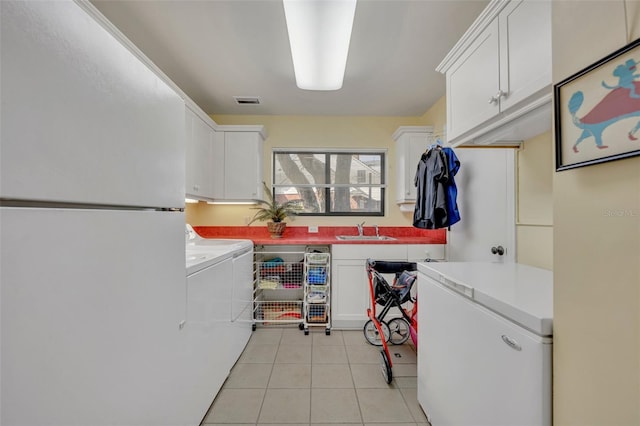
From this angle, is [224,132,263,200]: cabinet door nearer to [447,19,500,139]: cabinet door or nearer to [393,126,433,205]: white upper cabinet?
[393,126,433,205]: white upper cabinet

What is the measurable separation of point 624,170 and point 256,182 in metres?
2.83

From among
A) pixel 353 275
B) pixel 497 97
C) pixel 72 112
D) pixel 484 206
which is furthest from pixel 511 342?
pixel 353 275

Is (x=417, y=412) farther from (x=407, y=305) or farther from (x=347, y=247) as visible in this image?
(x=347, y=247)

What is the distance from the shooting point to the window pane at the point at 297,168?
330 centimetres

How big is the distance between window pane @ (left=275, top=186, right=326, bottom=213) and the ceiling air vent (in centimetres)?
104

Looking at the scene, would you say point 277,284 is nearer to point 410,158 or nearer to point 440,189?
point 440,189

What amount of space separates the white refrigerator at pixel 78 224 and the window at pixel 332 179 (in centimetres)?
230

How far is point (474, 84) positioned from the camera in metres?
1.36

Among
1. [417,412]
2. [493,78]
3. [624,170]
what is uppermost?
[493,78]

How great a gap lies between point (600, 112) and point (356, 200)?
2737 millimetres

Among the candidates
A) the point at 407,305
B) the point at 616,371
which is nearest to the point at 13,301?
the point at 616,371

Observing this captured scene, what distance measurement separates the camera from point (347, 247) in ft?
8.75

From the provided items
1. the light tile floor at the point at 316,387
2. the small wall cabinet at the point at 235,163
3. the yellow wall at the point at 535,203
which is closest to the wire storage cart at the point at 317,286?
the light tile floor at the point at 316,387

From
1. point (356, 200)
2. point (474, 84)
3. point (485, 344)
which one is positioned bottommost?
point (485, 344)
